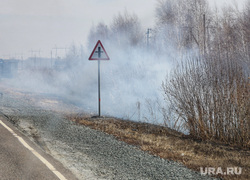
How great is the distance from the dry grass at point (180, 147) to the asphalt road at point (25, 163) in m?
2.65

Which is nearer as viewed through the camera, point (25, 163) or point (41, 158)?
point (25, 163)

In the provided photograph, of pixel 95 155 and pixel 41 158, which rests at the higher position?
pixel 41 158

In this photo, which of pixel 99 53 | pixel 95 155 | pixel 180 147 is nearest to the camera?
pixel 95 155

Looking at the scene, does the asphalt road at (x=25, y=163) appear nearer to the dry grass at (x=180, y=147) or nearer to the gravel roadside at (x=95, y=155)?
the gravel roadside at (x=95, y=155)

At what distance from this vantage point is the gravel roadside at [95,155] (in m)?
5.90

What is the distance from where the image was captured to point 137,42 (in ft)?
150

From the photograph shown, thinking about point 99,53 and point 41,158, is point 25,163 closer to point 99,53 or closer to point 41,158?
point 41,158

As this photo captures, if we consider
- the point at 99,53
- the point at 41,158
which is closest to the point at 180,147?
the point at 41,158

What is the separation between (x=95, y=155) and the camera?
7055mm

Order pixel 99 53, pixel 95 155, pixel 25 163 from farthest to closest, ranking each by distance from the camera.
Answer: pixel 99 53 < pixel 95 155 < pixel 25 163

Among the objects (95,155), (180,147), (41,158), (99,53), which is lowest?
(180,147)

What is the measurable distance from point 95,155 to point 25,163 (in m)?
1.62

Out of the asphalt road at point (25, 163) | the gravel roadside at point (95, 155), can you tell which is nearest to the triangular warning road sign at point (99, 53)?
the gravel roadside at point (95, 155)

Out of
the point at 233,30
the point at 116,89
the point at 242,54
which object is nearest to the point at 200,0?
the point at 233,30
